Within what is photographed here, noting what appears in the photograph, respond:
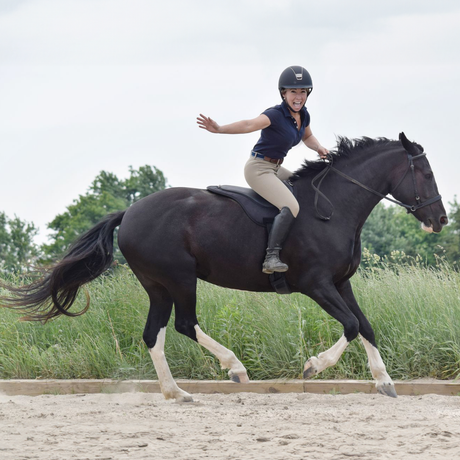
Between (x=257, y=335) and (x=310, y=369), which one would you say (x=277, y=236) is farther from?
(x=257, y=335)

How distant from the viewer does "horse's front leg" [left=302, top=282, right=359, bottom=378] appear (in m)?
6.10

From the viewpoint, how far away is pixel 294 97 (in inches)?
256

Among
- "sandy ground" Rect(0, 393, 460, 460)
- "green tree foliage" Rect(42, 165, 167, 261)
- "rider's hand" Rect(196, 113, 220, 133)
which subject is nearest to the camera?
"sandy ground" Rect(0, 393, 460, 460)

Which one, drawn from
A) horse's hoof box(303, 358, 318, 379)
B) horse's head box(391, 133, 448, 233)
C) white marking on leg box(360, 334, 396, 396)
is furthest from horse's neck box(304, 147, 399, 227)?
horse's hoof box(303, 358, 318, 379)

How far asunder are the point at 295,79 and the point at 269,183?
3.32 ft

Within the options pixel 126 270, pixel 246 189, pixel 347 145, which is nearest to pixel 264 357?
pixel 246 189

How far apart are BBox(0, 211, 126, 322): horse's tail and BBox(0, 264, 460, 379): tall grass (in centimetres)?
105

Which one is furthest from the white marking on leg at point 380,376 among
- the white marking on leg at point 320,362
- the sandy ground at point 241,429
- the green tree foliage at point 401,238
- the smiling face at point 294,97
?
the green tree foliage at point 401,238

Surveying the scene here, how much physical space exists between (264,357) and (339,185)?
2.10 meters

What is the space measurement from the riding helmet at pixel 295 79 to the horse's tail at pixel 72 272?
2149mm

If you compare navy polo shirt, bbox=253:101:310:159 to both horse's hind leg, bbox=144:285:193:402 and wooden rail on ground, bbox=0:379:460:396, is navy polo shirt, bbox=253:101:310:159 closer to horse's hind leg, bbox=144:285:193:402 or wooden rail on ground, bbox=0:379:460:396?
horse's hind leg, bbox=144:285:193:402

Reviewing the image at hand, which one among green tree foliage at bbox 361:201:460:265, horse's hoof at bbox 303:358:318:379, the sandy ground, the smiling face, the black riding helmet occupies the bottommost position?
the sandy ground

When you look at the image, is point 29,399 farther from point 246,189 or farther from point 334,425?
point 334,425

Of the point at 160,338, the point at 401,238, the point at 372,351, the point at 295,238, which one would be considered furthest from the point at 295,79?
the point at 401,238
